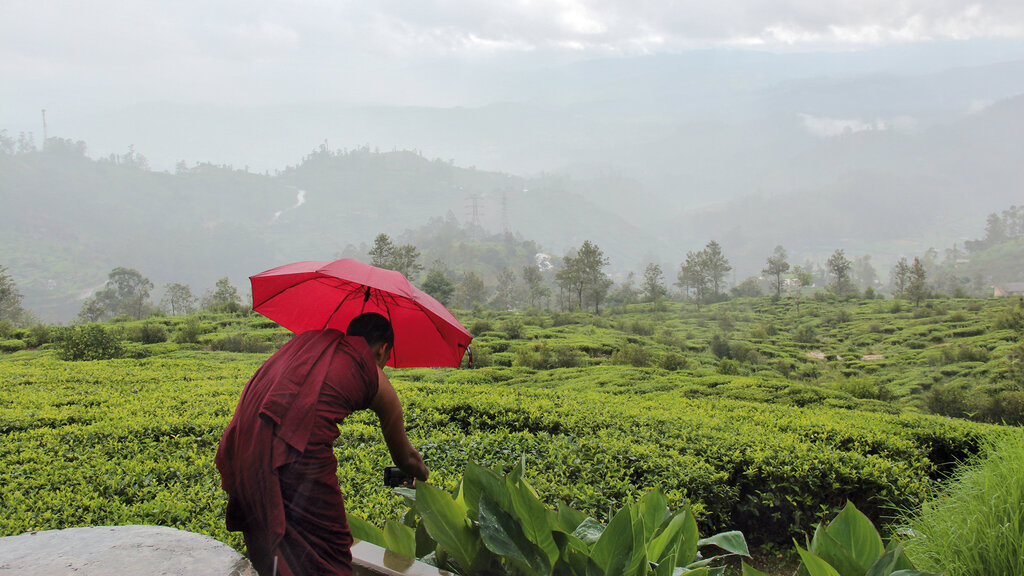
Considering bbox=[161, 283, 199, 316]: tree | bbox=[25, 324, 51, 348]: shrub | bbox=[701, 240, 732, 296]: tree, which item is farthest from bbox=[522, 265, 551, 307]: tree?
bbox=[25, 324, 51, 348]: shrub

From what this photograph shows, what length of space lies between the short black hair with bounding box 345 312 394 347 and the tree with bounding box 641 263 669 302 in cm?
2031

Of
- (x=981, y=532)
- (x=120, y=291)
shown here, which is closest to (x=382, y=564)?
(x=981, y=532)

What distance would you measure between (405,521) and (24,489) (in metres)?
2.58

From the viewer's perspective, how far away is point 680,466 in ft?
10.4

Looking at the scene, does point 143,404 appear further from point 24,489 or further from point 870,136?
point 870,136

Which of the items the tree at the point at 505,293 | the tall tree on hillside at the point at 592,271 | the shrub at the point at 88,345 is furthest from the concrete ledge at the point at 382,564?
the tree at the point at 505,293

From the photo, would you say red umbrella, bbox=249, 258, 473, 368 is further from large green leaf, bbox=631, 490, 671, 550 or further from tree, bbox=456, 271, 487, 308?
tree, bbox=456, 271, 487, 308

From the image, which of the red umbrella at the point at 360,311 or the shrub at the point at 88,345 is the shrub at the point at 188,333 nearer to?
the shrub at the point at 88,345

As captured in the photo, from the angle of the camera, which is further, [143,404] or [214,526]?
[143,404]

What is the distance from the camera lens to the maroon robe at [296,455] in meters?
1.33

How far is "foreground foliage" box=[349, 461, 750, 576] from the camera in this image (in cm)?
124

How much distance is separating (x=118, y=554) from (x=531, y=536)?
1.06 metres

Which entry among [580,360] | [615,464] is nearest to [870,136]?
[580,360]

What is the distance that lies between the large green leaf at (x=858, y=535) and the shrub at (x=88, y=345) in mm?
10876
